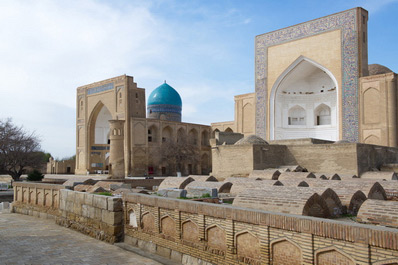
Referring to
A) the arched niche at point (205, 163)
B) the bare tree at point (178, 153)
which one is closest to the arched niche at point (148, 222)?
the bare tree at point (178, 153)

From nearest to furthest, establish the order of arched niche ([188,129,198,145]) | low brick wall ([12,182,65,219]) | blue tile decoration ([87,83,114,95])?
low brick wall ([12,182,65,219])
blue tile decoration ([87,83,114,95])
arched niche ([188,129,198,145])

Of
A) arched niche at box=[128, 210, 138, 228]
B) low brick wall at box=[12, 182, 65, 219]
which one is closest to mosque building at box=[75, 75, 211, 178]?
low brick wall at box=[12, 182, 65, 219]

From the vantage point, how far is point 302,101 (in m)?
26.0

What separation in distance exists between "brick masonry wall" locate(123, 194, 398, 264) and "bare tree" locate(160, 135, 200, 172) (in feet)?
78.4

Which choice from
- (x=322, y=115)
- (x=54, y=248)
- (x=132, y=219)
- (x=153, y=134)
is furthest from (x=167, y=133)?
(x=54, y=248)

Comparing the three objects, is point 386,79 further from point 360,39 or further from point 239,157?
point 239,157

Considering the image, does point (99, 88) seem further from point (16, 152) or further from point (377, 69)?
point (377, 69)

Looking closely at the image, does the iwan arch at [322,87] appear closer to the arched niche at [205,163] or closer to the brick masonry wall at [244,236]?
the arched niche at [205,163]

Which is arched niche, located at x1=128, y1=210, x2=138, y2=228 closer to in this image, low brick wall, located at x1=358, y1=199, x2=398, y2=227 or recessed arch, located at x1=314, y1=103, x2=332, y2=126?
low brick wall, located at x1=358, y1=199, x2=398, y2=227

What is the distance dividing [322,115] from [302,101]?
1756mm

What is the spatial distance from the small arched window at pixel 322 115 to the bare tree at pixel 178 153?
10.8 metres

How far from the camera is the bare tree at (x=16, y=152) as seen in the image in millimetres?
19141

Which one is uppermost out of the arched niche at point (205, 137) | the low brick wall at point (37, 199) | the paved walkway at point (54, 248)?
the arched niche at point (205, 137)

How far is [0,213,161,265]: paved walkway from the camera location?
16.8 ft
